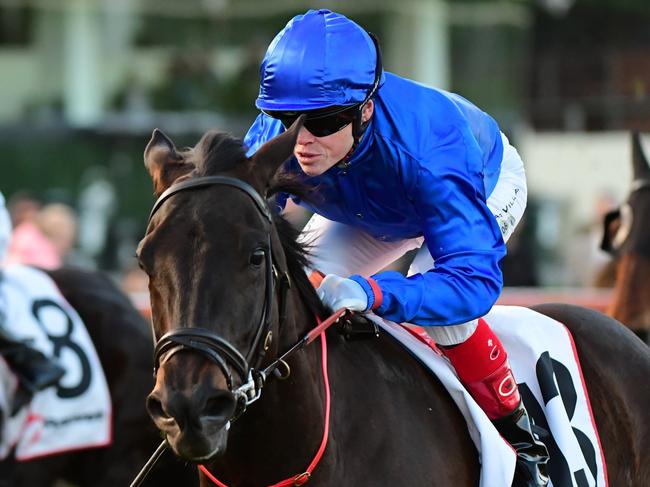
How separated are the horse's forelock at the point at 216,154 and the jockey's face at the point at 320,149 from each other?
0.33 metres

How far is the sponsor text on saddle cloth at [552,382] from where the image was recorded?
12.7 ft

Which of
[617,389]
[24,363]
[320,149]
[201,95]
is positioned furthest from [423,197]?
[201,95]

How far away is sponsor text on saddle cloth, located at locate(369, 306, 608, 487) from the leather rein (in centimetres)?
57

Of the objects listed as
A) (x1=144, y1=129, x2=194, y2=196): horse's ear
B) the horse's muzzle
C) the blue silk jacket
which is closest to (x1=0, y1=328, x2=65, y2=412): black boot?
the blue silk jacket

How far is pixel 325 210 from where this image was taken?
3.82 meters

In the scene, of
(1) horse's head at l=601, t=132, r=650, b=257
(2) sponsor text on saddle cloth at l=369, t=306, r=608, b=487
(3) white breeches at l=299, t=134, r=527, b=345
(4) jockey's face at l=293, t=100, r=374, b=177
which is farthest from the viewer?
(1) horse's head at l=601, t=132, r=650, b=257

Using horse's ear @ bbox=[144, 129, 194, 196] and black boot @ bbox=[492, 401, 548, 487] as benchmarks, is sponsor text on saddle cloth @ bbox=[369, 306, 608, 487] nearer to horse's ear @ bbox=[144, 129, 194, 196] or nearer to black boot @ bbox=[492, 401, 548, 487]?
black boot @ bbox=[492, 401, 548, 487]

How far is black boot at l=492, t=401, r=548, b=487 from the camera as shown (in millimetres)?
3680

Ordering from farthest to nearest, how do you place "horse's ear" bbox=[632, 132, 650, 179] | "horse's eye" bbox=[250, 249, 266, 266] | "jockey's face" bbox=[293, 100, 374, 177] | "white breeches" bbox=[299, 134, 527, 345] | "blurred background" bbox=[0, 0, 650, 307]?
1. "blurred background" bbox=[0, 0, 650, 307]
2. "horse's ear" bbox=[632, 132, 650, 179]
3. "white breeches" bbox=[299, 134, 527, 345]
4. "jockey's face" bbox=[293, 100, 374, 177]
5. "horse's eye" bbox=[250, 249, 266, 266]

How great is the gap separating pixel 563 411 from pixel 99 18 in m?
13.1

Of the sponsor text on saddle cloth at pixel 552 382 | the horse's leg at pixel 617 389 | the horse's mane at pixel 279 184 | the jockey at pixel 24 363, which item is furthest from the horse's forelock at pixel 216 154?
the jockey at pixel 24 363

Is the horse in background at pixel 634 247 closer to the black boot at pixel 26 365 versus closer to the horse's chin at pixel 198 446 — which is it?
the black boot at pixel 26 365

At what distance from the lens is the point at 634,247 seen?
20.6 ft

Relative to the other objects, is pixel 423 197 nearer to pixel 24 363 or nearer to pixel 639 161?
pixel 24 363
